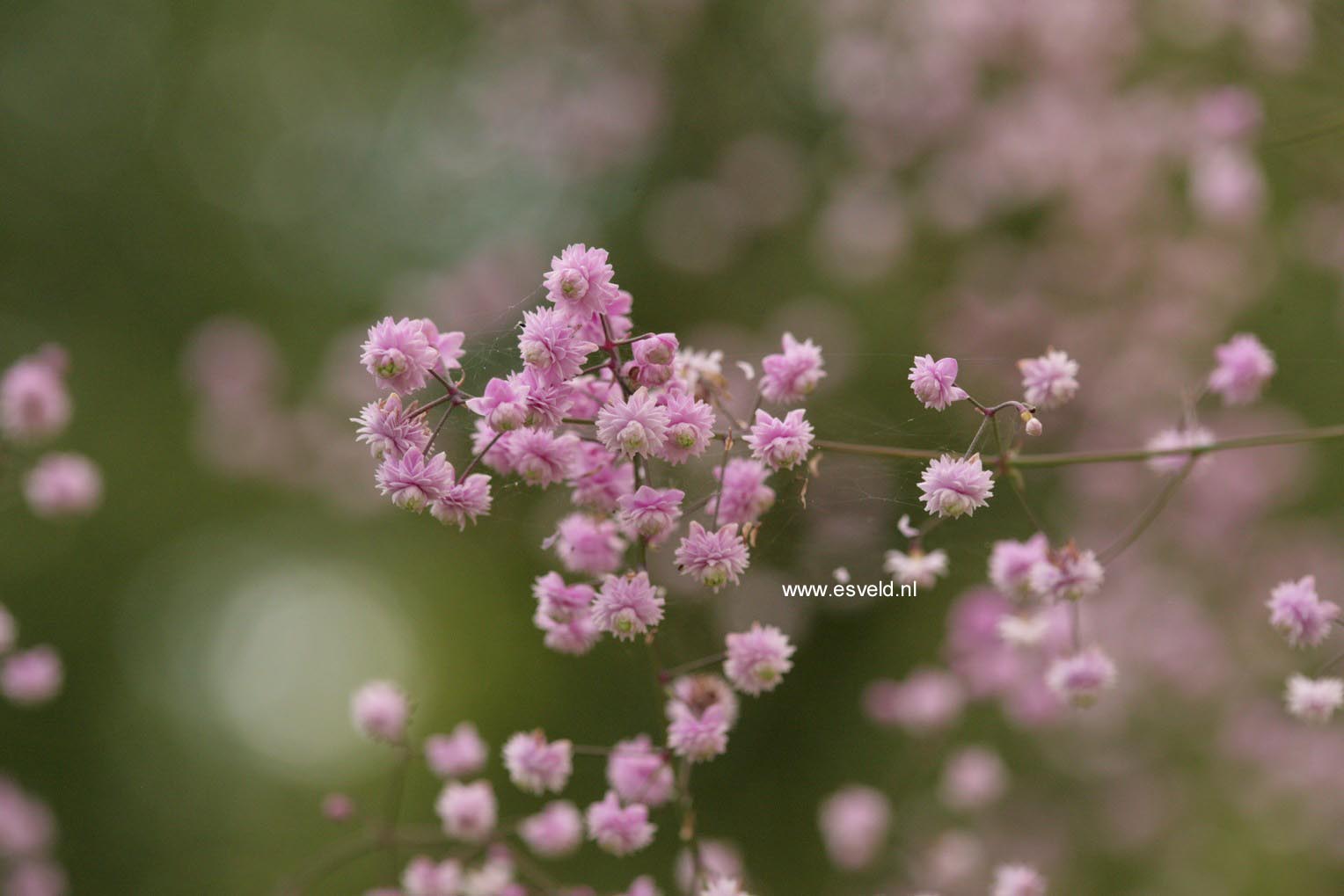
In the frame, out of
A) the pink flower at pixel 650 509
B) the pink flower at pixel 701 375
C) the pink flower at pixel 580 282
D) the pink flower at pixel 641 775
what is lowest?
the pink flower at pixel 641 775

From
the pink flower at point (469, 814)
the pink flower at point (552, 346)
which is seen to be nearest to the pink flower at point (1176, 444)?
the pink flower at point (552, 346)

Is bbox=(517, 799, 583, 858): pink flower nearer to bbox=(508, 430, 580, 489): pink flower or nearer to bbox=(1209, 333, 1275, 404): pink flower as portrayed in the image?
bbox=(508, 430, 580, 489): pink flower

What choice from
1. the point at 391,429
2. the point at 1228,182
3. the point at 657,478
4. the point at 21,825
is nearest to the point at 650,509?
the point at 657,478

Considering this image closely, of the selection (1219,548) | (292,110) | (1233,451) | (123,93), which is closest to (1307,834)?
(1219,548)

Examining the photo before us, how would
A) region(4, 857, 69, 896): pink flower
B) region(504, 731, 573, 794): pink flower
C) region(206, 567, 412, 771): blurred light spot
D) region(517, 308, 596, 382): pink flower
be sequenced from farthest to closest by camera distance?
1. region(206, 567, 412, 771): blurred light spot
2. region(4, 857, 69, 896): pink flower
3. region(504, 731, 573, 794): pink flower
4. region(517, 308, 596, 382): pink flower

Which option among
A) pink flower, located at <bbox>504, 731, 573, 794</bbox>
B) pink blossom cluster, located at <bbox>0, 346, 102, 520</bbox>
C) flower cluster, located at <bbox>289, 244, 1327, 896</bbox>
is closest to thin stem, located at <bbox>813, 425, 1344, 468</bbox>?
flower cluster, located at <bbox>289, 244, 1327, 896</bbox>

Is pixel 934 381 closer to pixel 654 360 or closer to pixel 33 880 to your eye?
pixel 654 360

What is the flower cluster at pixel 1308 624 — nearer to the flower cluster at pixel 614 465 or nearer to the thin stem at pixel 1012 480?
the thin stem at pixel 1012 480
